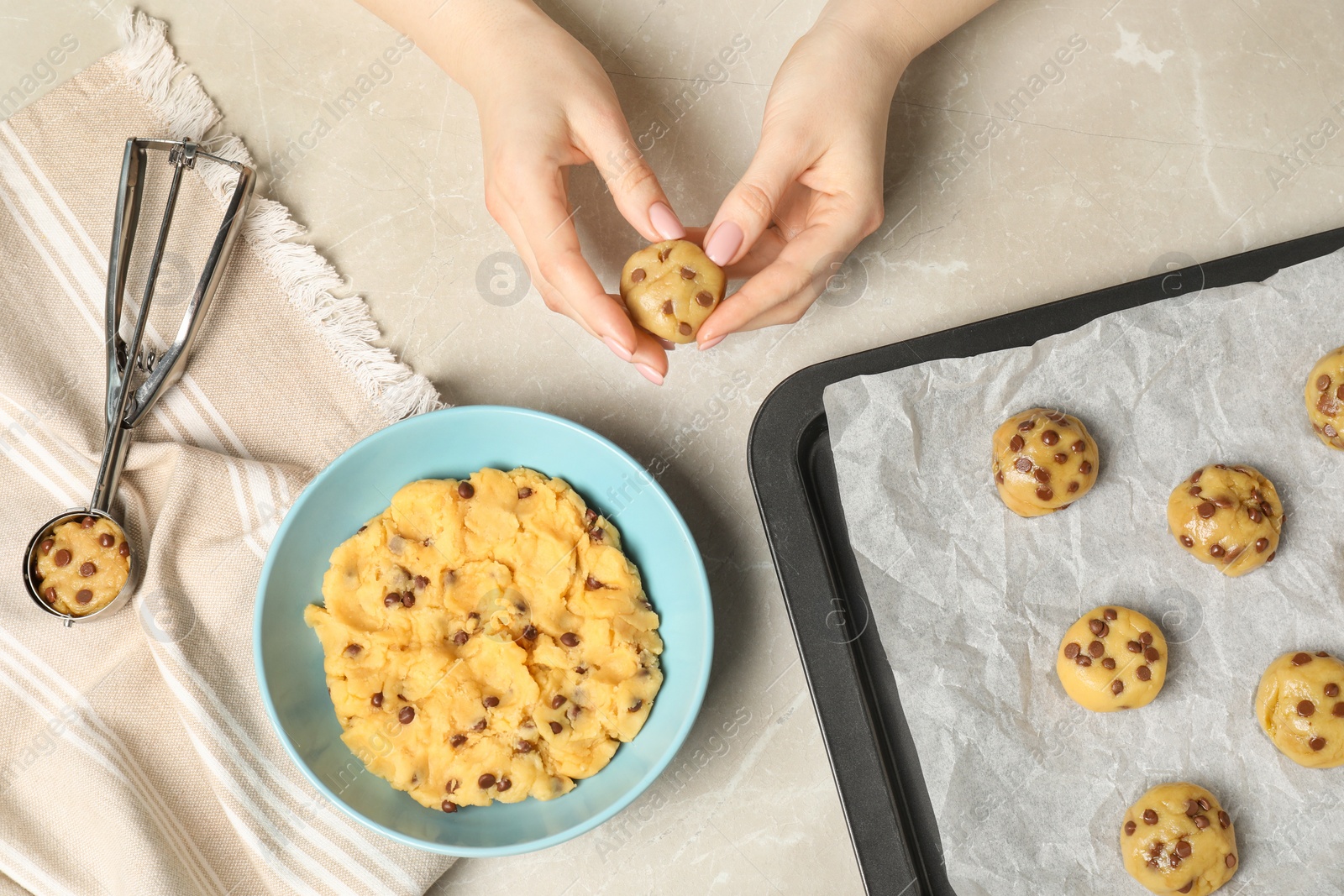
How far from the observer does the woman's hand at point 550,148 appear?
1.39m

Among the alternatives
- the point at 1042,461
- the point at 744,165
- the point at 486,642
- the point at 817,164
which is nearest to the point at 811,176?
the point at 817,164

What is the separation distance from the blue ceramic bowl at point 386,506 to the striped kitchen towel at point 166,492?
0.13 m

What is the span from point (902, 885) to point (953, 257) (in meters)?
1.15

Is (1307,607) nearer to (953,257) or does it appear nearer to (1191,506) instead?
(1191,506)

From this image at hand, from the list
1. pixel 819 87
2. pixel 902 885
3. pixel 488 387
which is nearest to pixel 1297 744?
pixel 902 885

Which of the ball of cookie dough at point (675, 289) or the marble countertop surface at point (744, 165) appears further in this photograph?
the marble countertop surface at point (744, 165)

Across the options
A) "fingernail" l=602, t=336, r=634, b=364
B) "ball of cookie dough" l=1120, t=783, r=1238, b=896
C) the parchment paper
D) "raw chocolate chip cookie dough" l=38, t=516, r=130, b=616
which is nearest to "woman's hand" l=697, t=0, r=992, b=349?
"fingernail" l=602, t=336, r=634, b=364

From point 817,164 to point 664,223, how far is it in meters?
0.31

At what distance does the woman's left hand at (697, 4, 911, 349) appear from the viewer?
1.39m

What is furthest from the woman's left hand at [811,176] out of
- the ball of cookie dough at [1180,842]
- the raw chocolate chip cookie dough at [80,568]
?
the raw chocolate chip cookie dough at [80,568]

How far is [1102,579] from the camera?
152 cm

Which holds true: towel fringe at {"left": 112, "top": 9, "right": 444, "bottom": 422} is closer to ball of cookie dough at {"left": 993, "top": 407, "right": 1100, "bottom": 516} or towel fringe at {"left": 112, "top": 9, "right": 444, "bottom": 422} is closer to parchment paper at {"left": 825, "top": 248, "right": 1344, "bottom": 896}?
parchment paper at {"left": 825, "top": 248, "right": 1344, "bottom": 896}

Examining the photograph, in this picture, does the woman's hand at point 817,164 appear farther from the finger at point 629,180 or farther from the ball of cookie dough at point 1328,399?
the ball of cookie dough at point 1328,399

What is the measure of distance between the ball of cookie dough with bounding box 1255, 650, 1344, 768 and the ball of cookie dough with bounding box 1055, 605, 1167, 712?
179 millimetres
